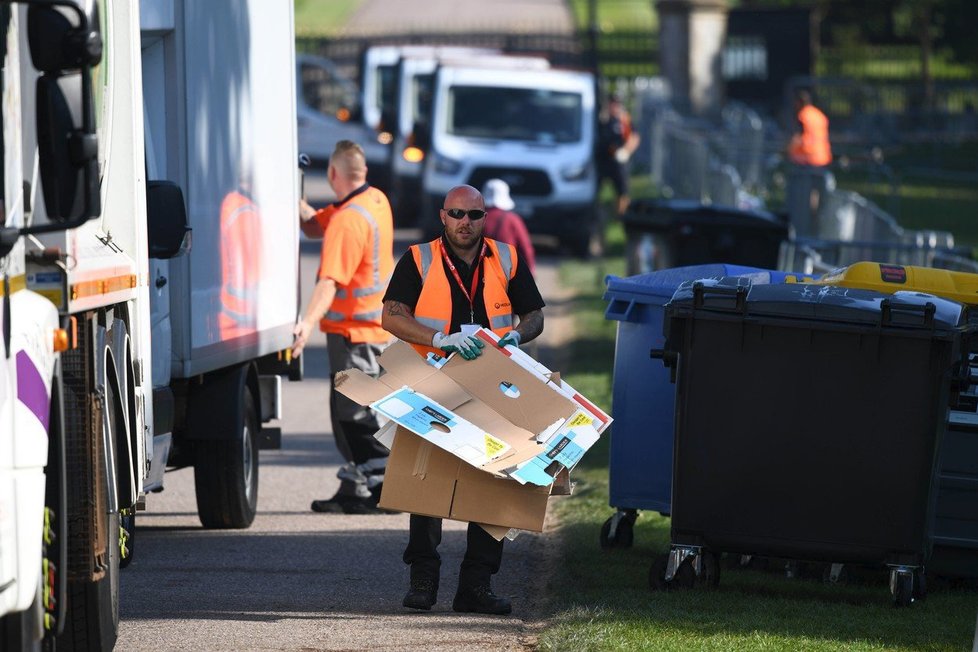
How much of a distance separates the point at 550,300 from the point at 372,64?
1130 cm

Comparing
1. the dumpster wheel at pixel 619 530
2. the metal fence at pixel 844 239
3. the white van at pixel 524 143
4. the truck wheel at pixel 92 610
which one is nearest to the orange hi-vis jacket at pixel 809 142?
the white van at pixel 524 143

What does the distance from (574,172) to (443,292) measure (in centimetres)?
1546

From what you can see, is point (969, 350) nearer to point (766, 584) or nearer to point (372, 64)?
point (766, 584)

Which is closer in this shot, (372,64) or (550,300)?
(550,300)

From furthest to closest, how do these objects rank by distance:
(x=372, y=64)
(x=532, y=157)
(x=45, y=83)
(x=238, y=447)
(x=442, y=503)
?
1. (x=372, y=64)
2. (x=532, y=157)
3. (x=238, y=447)
4. (x=442, y=503)
5. (x=45, y=83)

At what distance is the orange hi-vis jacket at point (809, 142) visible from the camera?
78.0 ft

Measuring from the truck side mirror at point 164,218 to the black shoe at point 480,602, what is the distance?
174cm

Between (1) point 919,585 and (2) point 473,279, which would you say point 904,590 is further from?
(2) point 473,279

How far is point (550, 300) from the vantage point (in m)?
18.9

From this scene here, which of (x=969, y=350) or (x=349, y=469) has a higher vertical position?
(x=969, y=350)

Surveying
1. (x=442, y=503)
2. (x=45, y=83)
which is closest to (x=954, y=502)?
(x=442, y=503)

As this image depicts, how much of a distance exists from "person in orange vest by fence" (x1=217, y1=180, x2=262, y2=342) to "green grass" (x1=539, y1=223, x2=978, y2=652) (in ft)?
5.94

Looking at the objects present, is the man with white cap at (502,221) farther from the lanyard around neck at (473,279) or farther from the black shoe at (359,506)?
the lanyard around neck at (473,279)

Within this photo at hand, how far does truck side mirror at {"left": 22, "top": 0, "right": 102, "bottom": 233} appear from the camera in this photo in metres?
4.74
